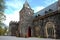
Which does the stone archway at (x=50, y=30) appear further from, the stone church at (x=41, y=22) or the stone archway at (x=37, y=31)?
the stone archway at (x=37, y=31)

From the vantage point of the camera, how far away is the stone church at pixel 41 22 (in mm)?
24438

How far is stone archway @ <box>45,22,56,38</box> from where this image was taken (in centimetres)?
2492

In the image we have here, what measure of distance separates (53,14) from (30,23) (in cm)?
1223

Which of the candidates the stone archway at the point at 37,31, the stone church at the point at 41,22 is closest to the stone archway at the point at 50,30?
the stone church at the point at 41,22

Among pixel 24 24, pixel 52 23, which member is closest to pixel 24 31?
pixel 24 24

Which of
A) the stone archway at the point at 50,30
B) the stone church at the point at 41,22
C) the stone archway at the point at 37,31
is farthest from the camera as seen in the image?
the stone archway at the point at 37,31

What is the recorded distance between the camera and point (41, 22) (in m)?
29.2

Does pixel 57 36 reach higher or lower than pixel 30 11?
lower

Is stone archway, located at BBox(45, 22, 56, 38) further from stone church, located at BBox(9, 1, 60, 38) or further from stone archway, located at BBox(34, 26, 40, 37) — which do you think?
stone archway, located at BBox(34, 26, 40, 37)

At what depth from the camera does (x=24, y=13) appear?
127 feet

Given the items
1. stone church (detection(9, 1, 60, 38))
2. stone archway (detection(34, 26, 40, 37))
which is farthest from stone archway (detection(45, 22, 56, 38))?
stone archway (detection(34, 26, 40, 37))

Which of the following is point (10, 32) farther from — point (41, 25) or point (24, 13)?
point (41, 25)

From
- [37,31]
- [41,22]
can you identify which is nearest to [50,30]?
[41,22]

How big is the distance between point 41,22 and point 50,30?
12.6ft
